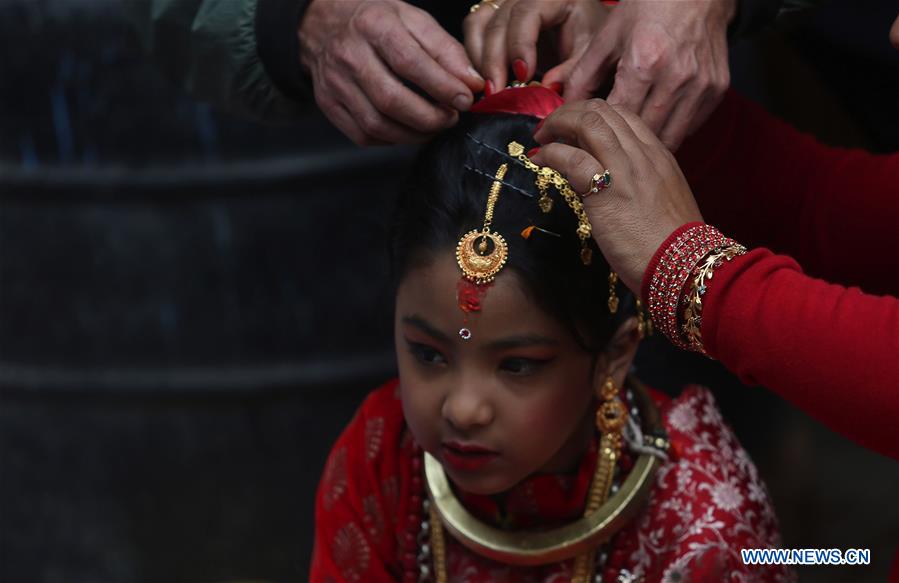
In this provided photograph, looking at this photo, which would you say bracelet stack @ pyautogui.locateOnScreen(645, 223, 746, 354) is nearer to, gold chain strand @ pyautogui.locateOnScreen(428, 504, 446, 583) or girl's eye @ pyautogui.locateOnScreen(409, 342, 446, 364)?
girl's eye @ pyautogui.locateOnScreen(409, 342, 446, 364)

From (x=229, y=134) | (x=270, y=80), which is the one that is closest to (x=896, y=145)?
(x=270, y=80)

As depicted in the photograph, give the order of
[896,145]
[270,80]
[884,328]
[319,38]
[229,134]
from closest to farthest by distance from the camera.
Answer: [884,328]
[319,38]
[270,80]
[896,145]
[229,134]

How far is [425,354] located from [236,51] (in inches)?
23.0

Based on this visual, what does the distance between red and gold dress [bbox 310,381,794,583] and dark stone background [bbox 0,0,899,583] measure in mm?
654

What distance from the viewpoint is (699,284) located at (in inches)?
46.1

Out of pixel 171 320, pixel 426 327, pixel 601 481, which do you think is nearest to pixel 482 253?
pixel 426 327

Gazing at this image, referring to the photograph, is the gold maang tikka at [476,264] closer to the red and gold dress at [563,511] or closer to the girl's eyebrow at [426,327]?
the girl's eyebrow at [426,327]

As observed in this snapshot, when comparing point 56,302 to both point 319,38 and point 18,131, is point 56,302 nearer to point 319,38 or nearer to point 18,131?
point 18,131

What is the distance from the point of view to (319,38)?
5.25ft

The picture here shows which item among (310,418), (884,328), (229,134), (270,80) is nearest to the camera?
(884,328)

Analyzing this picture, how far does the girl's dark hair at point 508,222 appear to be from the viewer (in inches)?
55.7

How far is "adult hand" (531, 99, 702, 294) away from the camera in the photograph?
120cm

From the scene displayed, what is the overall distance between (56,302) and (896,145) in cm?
164

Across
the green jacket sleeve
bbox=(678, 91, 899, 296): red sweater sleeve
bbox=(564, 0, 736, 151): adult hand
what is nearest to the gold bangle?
bbox=(564, 0, 736, 151): adult hand
